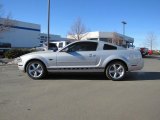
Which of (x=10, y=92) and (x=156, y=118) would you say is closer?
(x=156, y=118)

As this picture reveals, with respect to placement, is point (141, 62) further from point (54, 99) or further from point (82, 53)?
point (54, 99)

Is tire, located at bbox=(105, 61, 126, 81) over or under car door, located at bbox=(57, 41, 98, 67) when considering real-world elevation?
under

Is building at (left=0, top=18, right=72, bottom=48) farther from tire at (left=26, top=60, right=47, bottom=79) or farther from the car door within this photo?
the car door

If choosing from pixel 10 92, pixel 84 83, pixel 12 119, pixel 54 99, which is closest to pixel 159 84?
pixel 84 83

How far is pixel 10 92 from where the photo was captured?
26.2 ft

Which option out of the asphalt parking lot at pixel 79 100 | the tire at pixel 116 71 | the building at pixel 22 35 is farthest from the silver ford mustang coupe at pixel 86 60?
the building at pixel 22 35

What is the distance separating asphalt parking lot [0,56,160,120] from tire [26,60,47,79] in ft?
2.00

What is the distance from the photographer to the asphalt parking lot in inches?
224

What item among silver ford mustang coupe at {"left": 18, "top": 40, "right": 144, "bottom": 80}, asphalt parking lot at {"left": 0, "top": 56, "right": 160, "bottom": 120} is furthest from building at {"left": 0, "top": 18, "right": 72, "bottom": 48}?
asphalt parking lot at {"left": 0, "top": 56, "right": 160, "bottom": 120}

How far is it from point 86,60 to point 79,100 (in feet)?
12.0

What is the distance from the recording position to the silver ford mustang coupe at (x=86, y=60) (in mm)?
10508

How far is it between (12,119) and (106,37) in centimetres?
5862

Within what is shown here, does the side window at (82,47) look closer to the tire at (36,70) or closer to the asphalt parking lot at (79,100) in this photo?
the tire at (36,70)

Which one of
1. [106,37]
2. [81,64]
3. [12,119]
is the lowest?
[12,119]
